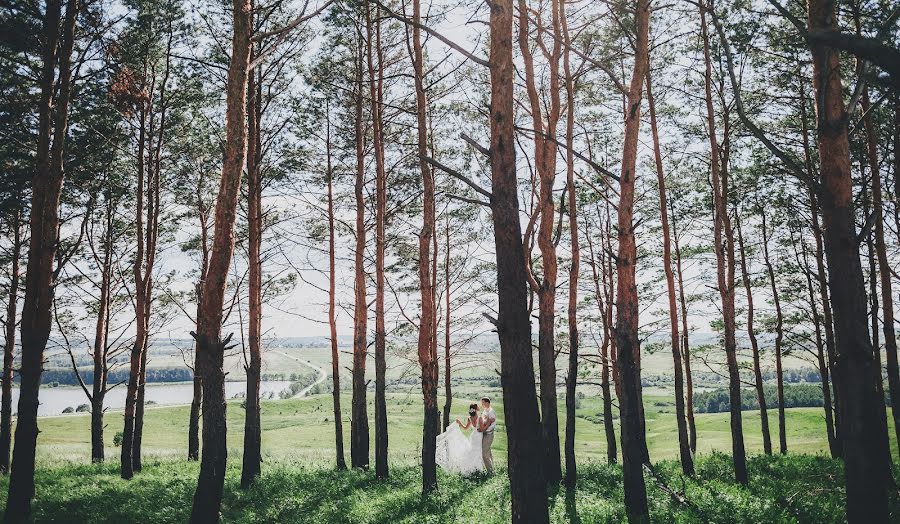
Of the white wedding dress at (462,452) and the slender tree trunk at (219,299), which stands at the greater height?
the slender tree trunk at (219,299)

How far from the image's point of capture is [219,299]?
7211 mm

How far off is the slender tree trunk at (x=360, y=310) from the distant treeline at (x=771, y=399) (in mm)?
61975

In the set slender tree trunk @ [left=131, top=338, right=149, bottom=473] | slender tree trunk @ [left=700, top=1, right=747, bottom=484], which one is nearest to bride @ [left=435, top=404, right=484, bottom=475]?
slender tree trunk @ [left=700, top=1, right=747, bottom=484]

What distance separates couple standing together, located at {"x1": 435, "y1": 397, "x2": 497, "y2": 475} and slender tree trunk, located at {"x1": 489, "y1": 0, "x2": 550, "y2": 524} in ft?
28.0

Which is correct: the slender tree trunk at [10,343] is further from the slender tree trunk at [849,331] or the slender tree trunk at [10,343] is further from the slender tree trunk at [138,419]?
the slender tree trunk at [849,331]

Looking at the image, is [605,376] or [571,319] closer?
[571,319]

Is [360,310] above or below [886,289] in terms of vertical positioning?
below

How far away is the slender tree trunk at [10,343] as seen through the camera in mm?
14984

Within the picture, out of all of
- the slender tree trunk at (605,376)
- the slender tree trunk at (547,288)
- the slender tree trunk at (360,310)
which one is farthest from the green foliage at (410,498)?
the slender tree trunk at (605,376)

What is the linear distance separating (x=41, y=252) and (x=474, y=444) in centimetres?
1083

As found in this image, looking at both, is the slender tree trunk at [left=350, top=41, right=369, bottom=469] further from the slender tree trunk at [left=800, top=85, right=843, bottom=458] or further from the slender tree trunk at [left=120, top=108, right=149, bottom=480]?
the slender tree trunk at [left=800, top=85, right=843, bottom=458]

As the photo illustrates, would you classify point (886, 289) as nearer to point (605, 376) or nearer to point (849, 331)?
point (605, 376)

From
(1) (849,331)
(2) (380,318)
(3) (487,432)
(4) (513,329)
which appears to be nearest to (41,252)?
(2) (380,318)

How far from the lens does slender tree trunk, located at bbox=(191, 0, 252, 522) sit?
276 inches
